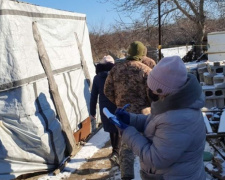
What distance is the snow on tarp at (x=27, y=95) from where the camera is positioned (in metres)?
3.84

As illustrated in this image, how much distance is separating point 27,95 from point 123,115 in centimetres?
242

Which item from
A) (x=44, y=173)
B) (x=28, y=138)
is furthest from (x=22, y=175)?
(x=28, y=138)

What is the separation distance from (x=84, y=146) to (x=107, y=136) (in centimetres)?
61

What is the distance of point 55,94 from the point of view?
470 centimetres

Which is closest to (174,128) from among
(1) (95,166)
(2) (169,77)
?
(2) (169,77)

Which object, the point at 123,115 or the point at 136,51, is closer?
the point at 123,115

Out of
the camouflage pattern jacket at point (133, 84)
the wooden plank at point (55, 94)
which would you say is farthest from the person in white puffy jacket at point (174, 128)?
the wooden plank at point (55, 94)

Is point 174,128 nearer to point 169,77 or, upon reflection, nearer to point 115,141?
point 169,77

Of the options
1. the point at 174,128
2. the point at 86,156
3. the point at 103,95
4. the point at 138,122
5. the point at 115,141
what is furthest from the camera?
the point at 86,156

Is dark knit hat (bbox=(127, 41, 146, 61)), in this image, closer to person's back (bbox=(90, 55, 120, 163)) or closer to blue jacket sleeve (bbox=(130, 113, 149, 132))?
person's back (bbox=(90, 55, 120, 163))

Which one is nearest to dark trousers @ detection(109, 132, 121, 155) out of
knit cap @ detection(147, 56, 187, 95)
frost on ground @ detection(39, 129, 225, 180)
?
frost on ground @ detection(39, 129, 225, 180)

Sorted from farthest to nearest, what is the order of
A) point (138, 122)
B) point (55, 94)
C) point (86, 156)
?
point (86, 156) → point (55, 94) → point (138, 122)

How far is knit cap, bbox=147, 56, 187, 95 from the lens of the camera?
64.6 inches

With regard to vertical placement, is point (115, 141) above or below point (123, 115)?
below
